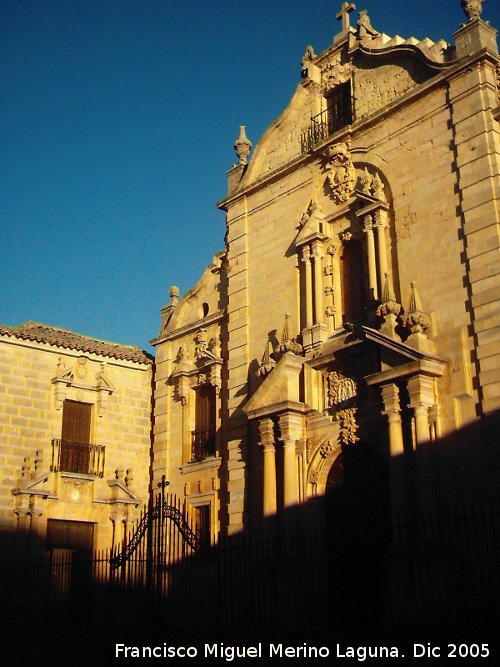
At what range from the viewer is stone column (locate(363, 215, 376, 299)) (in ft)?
50.4

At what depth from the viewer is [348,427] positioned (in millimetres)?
15117

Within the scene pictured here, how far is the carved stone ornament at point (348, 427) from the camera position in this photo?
1501cm

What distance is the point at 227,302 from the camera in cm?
1952

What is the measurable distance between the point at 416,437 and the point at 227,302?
7.27 m

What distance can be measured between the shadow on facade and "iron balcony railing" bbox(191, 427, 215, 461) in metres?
2.45

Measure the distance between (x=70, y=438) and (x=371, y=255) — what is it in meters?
8.71

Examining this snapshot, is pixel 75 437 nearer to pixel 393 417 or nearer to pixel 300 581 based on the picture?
pixel 300 581

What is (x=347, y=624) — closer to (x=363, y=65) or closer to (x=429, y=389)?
(x=429, y=389)

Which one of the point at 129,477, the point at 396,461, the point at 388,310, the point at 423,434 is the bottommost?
the point at 396,461

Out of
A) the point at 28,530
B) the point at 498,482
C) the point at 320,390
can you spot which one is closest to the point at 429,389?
the point at 498,482

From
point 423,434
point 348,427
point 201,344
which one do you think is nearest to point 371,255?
point 348,427

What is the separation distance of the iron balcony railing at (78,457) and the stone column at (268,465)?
5.38 metres

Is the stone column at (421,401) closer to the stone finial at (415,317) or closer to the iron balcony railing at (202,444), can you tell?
the stone finial at (415,317)

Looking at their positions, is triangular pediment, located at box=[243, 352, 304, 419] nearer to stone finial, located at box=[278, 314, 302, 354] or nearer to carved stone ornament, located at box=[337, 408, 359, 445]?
stone finial, located at box=[278, 314, 302, 354]
